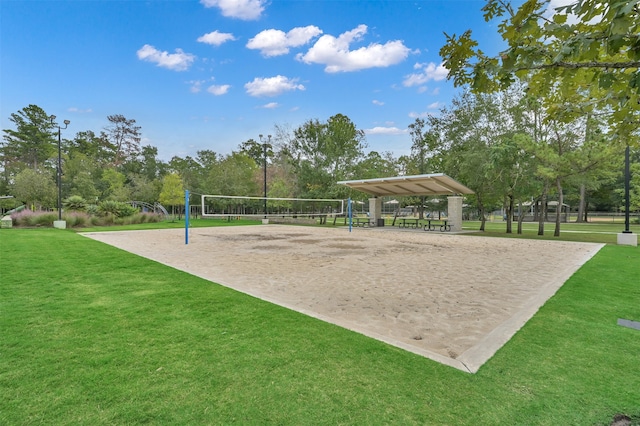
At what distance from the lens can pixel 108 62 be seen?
2081 cm

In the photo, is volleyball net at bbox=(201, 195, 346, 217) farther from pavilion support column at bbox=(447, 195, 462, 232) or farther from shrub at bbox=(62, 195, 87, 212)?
shrub at bbox=(62, 195, 87, 212)

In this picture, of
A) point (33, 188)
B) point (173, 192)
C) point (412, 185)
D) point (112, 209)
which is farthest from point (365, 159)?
point (33, 188)

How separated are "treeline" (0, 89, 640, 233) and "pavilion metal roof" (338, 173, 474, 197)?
3.98ft

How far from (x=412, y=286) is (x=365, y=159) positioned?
2447 cm

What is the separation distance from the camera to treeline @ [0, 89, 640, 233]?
1591 cm

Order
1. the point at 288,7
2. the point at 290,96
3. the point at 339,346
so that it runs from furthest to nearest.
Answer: the point at 290,96, the point at 288,7, the point at 339,346

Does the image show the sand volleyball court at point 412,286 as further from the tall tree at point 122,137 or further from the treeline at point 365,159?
the tall tree at point 122,137

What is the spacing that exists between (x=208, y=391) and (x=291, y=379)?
2.13 feet

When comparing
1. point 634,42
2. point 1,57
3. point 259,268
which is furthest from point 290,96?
point 634,42

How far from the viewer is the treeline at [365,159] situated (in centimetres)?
1591

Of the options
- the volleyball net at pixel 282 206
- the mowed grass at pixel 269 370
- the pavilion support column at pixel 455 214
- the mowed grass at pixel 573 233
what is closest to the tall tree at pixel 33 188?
the volleyball net at pixel 282 206

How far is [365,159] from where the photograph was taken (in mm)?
29594

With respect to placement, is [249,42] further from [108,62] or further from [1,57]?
[1,57]

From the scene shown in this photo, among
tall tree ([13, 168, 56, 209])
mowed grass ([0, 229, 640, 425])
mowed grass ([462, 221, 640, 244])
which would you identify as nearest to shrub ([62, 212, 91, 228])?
tall tree ([13, 168, 56, 209])
